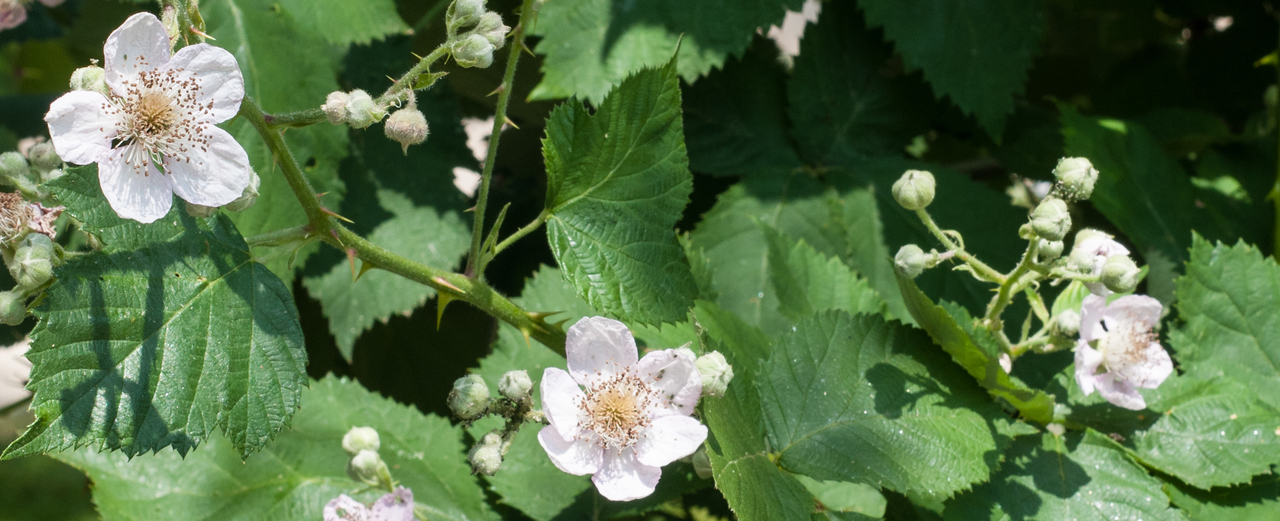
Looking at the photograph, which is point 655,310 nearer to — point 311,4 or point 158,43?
point 158,43

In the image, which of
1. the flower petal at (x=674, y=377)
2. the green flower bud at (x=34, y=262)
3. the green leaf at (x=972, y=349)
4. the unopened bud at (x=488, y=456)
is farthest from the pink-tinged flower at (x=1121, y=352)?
the green flower bud at (x=34, y=262)

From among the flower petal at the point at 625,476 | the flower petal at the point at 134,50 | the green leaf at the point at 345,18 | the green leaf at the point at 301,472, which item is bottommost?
the green leaf at the point at 301,472

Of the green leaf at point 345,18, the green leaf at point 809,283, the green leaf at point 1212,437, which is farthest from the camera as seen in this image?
the green leaf at point 345,18

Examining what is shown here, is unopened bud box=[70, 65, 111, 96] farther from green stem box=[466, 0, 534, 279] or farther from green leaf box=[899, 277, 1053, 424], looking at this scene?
green leaf box=[899, 277, 1053, 424]

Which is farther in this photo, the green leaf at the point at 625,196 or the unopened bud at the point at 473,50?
the green leaf at the point at 625,196

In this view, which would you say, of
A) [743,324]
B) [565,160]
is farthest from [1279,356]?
[565,160]

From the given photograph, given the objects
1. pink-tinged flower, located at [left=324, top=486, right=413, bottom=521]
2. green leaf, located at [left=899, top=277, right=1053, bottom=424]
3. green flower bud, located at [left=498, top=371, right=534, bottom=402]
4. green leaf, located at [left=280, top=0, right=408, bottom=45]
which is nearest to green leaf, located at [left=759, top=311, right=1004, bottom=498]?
green leaf, located at [left=899, top=277, right=1053, bottom=424]

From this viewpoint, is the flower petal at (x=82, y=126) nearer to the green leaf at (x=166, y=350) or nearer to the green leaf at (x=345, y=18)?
the green leaf at (x=166, y=350)
